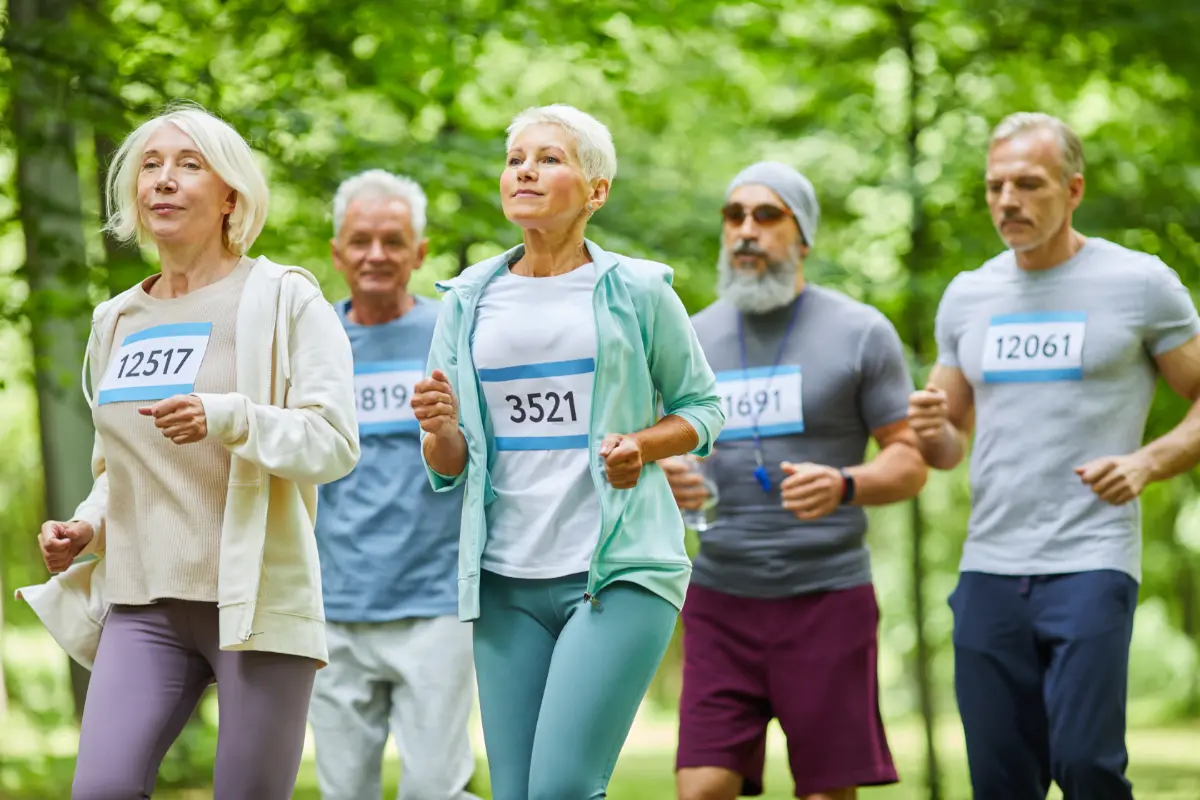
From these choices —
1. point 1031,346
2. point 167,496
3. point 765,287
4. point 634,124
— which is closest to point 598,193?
point 167,496

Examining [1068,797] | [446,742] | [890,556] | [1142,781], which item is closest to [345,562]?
[446,742]

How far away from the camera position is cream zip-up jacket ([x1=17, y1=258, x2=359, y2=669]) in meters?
3.86

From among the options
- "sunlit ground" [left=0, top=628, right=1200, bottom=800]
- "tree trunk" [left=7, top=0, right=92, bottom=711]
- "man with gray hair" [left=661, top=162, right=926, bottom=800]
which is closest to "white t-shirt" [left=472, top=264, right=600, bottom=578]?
"man with gray hair" [left=661, top=162, right=926, bottom=800]

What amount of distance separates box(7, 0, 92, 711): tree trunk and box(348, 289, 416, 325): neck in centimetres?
258

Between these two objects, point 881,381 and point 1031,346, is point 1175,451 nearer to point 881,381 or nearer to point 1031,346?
point 1031,346

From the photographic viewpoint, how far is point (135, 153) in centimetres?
420

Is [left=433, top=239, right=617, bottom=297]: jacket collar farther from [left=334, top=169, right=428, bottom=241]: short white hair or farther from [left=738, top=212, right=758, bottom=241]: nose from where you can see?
[left=334, top=169, right=428, bottom=241]: short white hair

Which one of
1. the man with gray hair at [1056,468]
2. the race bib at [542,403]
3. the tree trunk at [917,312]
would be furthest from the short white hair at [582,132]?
the tree trunk at [917,312]

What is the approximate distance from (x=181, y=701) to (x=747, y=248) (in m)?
2.77

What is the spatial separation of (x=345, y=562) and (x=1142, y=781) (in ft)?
23.4

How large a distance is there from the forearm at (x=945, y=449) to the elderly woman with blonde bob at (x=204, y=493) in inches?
90.6

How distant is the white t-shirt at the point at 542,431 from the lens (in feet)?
13.3

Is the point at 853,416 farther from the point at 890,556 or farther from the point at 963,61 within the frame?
the point at 890,556

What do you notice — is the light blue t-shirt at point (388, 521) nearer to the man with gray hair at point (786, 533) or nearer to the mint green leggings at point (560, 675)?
the man with gray hair at point (786, 533)
